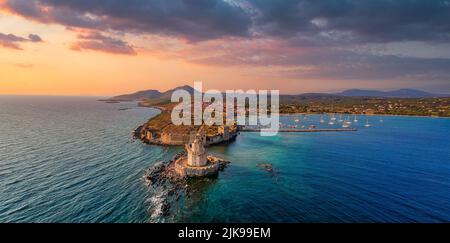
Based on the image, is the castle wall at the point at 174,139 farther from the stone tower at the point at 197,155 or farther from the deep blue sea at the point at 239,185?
the stone tower at the point at 197,155

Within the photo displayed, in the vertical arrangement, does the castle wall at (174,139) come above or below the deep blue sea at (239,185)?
above

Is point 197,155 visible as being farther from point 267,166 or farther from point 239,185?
point 267,166

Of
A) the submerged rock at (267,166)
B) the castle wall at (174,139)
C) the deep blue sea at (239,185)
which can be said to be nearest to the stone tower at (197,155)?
the deep blue sea at (239,185)

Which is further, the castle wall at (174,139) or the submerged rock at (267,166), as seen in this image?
the castle wall at (174,139)

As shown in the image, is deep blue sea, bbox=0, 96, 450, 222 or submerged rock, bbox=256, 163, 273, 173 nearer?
deep blue sea, bbox=0, 96, 450, 222

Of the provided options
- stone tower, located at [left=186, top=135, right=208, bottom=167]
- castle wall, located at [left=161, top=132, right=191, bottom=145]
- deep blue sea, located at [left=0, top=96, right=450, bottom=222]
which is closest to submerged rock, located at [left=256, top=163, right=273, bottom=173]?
deep blue sea, located at [left=0, top=96, right=450, bottom=222]

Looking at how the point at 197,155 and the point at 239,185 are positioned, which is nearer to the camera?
the point at 239,185

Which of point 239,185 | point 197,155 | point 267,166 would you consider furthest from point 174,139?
point 239,185

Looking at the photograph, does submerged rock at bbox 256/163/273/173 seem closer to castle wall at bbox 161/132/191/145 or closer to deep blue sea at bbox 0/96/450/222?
deep blue sea at bbox 0/96/450/222

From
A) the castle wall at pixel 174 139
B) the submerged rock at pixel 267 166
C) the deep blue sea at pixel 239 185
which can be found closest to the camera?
the deep blue sea at pixel 239 185
